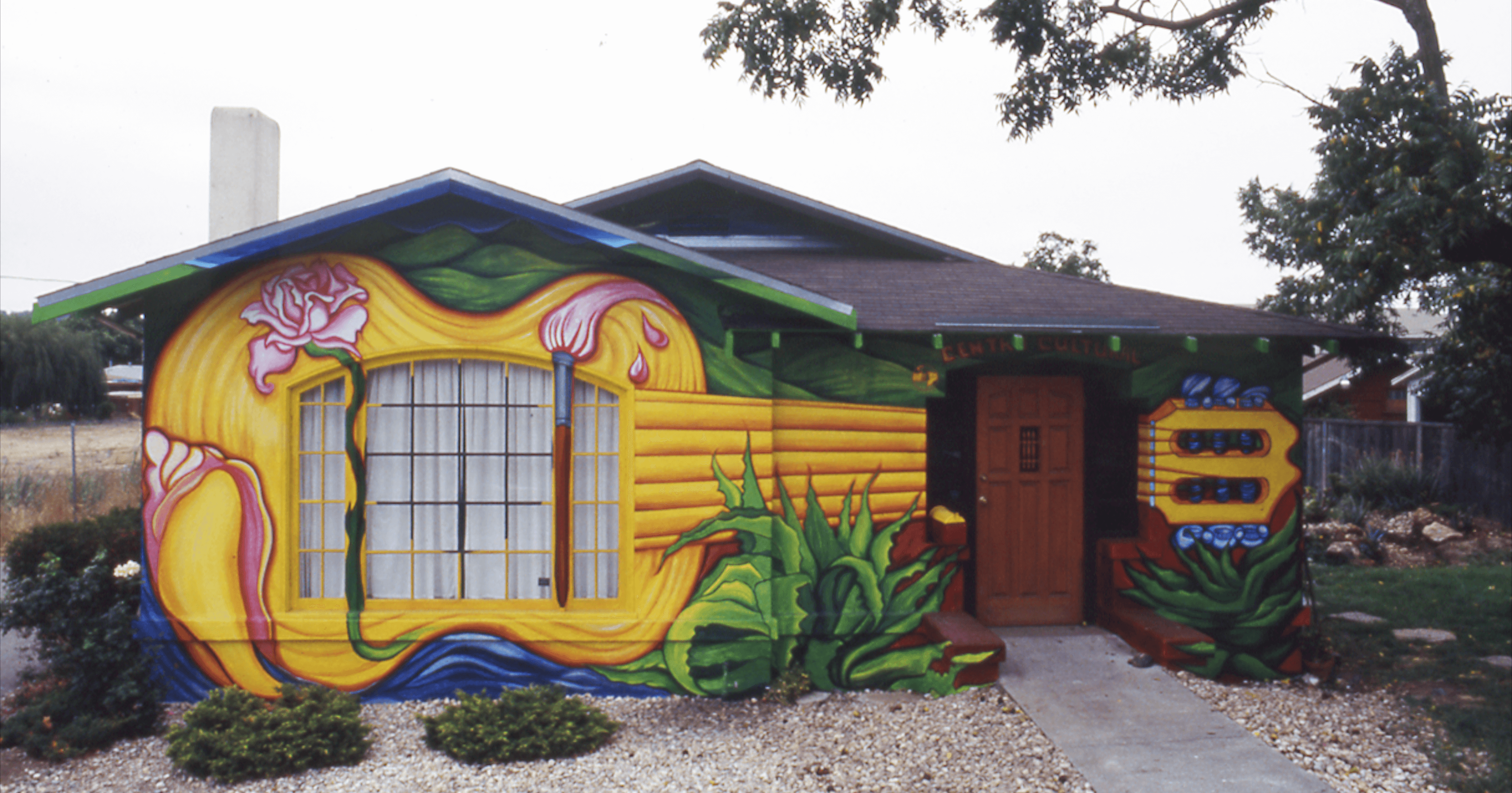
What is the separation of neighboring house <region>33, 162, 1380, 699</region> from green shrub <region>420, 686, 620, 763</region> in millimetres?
589

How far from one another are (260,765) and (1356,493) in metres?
16.4

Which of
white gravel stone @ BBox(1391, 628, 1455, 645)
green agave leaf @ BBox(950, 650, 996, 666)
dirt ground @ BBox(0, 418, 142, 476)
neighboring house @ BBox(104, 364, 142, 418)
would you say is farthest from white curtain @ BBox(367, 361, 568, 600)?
neighboring house @ BBox(104, 364, 142, 418)

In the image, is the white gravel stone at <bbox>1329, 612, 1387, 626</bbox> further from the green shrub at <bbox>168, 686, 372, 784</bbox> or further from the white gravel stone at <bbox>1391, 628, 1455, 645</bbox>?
the green shrub at <bbox>168, 686, 372, 784</bbox>

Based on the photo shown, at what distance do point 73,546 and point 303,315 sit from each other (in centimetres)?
256

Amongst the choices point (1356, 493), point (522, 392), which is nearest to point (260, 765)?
point (522, 392)

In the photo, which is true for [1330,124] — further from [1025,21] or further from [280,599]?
[280,599]

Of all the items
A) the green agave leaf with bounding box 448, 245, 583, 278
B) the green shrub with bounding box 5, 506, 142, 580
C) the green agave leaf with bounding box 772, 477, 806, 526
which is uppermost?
the green agave leaf with bounding box 448, 245, 583, 278

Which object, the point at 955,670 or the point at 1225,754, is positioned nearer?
the point at 1225,754

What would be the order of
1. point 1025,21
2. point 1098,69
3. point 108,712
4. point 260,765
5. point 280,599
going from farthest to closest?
point 1098,69 → point 1025,21 → point 280,599 → point 108,712 → point 260,765

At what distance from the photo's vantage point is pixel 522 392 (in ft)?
20.9

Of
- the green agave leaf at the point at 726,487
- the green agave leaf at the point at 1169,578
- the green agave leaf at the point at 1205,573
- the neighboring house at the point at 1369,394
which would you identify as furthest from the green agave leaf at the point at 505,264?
the neighboring house at the point at 1369,394

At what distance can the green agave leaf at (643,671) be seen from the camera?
20.7ft

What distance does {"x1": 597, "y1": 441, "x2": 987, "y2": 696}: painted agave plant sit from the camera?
634 centimetres

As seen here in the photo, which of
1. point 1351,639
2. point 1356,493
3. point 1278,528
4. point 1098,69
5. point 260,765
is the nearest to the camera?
point 260,765
